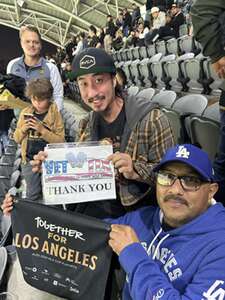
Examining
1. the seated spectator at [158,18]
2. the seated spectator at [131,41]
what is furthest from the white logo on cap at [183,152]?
the seated spectator at [131,41]

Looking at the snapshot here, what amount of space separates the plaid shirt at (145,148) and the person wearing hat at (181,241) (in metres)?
0.24

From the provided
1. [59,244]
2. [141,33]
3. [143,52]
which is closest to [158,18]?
[143,52]

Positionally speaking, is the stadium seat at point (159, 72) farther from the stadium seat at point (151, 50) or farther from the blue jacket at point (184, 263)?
→ the blue jacket at point (184, 263)

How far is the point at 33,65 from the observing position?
3.68 metres

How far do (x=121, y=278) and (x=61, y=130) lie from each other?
4.92ft

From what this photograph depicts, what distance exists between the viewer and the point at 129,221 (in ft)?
5.90

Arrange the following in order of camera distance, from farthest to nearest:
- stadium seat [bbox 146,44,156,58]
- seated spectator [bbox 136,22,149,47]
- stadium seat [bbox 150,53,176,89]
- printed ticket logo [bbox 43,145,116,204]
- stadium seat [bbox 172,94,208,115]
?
seated spectator [bbox 136,22,149,47] < stadium seat [bbox 146,44,156,58] < stadium seat [bbox 150,53,176,89] < stadium seat [bbox 172,94,208,115] < printed ticket logo [bbox 43,145,116,204]

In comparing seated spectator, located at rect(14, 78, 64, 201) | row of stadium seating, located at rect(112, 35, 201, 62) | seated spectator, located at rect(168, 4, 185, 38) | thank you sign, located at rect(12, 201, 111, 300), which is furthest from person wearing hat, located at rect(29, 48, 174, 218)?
seated spectator, located at rect(168, 4, 185, 38)

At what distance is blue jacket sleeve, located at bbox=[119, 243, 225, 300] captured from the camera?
4.19 ft

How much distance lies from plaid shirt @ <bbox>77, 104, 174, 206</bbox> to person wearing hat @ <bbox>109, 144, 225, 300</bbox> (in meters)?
0.24

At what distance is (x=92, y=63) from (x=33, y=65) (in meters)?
1.97

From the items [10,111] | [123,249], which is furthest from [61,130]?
[10,111]

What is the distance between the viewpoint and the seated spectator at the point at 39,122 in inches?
117

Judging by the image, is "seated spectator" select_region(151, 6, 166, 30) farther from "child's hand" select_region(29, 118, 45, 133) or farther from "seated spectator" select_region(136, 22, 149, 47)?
"child's hand" select_region(29, 118, 45, 133)
